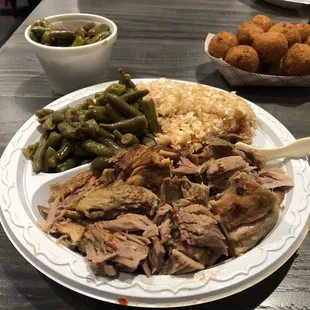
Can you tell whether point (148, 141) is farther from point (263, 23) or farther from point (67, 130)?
point (263, 23)

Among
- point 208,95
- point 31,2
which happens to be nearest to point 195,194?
point 208,95

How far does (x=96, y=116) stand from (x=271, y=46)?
1.37 meters

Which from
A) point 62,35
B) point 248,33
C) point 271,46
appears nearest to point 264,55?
point 271,46

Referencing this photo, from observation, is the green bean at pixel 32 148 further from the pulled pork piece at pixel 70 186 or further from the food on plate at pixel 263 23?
the food on plate at pixel 263 23

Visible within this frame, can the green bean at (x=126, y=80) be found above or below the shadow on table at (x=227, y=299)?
above

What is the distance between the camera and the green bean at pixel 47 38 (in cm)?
238

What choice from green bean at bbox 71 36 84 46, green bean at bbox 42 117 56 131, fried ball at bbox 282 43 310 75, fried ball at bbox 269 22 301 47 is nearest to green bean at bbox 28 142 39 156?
green bean at bbox 42 117 56 131

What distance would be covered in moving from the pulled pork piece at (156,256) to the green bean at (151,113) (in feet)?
2.61

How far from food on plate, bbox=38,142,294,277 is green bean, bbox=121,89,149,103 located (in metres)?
0.39

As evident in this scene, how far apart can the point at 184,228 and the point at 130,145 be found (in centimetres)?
63

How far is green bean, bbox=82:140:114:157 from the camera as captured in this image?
6.00ft

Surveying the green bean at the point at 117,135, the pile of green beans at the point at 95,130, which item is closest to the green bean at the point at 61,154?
the pile of green beans at the point at 95,130

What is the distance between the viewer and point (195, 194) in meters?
1.51

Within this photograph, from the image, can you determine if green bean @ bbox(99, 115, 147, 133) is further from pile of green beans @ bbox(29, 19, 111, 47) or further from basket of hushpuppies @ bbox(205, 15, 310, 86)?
basket of hushpuppies @ bbox(205, 15, 310, 86)
